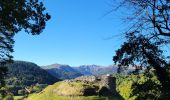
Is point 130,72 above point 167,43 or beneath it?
beneath

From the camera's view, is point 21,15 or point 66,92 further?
point 66,92

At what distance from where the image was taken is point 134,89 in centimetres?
1680

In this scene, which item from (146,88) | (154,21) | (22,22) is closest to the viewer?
(146,88)

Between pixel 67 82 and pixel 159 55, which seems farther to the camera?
pixel 67 82

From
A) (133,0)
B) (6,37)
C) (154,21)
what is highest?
(6,37)

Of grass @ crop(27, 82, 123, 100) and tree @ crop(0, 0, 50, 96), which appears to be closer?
tree @ crop(0, 0, 50, 96)

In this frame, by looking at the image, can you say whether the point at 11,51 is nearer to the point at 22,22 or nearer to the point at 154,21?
the point at 22,22

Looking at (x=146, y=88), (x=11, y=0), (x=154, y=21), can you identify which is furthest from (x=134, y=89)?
(x=11, y=0)

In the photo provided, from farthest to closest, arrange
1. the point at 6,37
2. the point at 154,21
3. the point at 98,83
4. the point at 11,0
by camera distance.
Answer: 1. the point at 98,83
2. the point at 6,37
3. the point at 11,0
4. the point at 154,21

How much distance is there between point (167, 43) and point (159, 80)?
6.67 ft

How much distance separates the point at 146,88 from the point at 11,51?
87.1 ft

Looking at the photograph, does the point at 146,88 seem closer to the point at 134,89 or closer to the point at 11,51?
the point at 134,89

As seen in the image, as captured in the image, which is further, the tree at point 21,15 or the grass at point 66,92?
the grass at point 66,92

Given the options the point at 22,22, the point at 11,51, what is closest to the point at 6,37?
the point at 11,51
